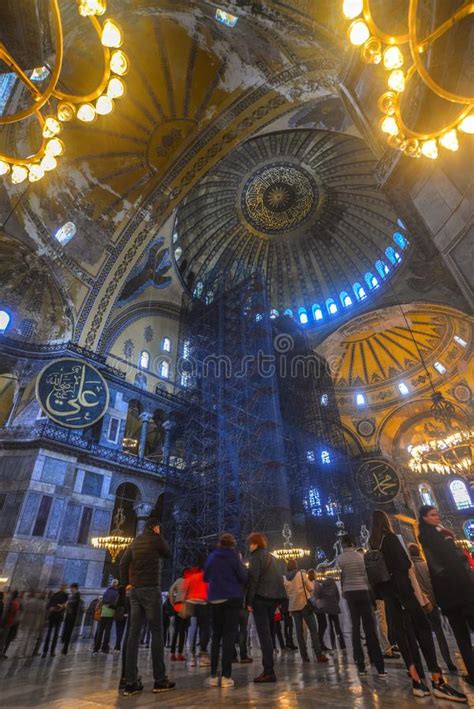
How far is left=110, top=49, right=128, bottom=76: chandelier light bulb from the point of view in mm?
5324

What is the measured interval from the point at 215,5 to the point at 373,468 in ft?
56.2

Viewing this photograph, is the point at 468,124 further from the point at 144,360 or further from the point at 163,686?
the point at 144,360

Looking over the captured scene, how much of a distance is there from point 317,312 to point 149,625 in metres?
18.3

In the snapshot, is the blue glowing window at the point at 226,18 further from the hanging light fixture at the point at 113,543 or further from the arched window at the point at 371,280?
the hanging light fixture at the point at 113,543

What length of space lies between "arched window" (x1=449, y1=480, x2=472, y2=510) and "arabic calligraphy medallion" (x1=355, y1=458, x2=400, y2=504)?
8.96 metres

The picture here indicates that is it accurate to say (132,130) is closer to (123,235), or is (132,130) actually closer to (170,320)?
(123,235)

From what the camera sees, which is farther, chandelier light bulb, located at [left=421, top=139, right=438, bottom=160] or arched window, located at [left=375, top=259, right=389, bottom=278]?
arched window, located at [left=375, top=259, right=389, bottom=278]

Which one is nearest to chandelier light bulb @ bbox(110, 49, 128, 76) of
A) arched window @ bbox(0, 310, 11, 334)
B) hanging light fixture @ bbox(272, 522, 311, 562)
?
arched window @ bbox(0, 310, 11, 334)

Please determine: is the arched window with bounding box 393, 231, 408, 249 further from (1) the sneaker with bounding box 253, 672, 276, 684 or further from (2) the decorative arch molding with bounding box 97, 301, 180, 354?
(1) the sneaker with bounding box 253, 672, 276, 684

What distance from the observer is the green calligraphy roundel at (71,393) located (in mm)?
11203

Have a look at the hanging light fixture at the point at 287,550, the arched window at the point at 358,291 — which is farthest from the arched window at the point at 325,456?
A: the arched window at the point at 358,291

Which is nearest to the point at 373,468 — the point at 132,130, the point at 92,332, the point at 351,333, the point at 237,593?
the point at 351,333

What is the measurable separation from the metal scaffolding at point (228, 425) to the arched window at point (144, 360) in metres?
1.87

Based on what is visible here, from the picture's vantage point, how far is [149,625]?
2.83 meters
